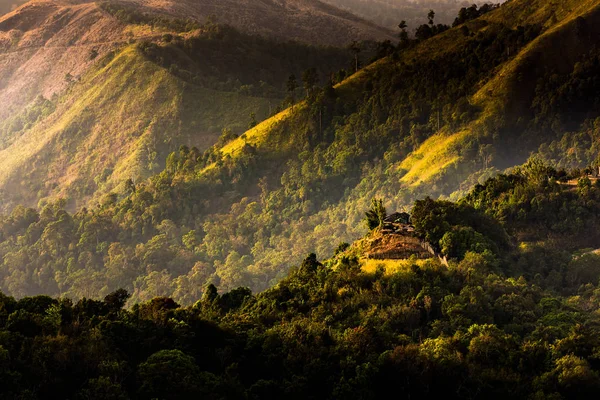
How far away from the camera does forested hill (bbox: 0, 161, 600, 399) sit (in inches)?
1977

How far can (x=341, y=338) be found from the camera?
62.1 metres

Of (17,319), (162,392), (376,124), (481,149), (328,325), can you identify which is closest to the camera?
(162,392)

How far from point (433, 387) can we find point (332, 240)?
13242 cm

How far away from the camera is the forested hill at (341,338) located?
165ft

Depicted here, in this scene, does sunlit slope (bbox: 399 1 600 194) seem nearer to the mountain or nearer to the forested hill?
the mountain

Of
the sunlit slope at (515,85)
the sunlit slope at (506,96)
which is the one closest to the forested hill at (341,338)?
the sunlit slope at (506,96)

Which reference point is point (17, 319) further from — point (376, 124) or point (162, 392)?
point (376, 124)

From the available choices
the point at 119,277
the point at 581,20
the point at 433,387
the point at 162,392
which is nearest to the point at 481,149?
the point at 581,20

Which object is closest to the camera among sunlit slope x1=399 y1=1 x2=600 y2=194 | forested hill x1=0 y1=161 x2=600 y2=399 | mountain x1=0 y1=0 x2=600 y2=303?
forested hill x1=0 y1=161 x2=600 y2=399

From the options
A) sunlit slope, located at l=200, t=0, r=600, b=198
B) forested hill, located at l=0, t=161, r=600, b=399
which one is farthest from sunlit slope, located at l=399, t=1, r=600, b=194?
forested hill, located at l=0, t=161, r=600, b=399

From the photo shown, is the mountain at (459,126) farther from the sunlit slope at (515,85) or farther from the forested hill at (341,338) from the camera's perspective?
the forested hill at (341,338)

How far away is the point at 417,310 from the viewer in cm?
6962

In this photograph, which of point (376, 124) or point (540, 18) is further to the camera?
point (376, 124)

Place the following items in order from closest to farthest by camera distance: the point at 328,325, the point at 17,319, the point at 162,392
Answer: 1. the point at 162,392
2. the point at 17,319
3. the point at 328,325
